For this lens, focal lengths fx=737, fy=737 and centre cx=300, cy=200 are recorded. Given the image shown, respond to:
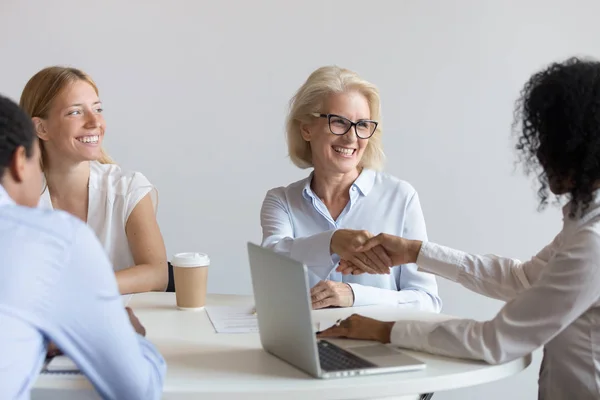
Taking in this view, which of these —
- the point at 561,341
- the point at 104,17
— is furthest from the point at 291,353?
the point at 104,17

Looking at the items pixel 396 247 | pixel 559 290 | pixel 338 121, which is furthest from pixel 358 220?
pixel 559 290

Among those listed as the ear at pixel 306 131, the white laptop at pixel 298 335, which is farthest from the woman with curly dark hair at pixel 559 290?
the ear at pixel 306 131

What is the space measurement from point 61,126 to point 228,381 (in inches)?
56.7

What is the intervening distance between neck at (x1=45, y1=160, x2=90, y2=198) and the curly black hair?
5.22ft

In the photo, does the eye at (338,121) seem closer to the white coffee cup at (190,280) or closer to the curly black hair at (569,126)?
the white coffee cup at (190,280)

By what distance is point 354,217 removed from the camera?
8.03 ft

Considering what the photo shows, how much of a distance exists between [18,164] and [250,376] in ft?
1.92

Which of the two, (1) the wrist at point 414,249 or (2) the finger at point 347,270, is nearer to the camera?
(1) the wrist at point 414,249

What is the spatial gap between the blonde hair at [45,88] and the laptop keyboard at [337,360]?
58.4 inches

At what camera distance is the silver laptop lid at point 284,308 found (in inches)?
53.7

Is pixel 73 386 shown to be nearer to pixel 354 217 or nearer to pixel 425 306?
pixel 425 306

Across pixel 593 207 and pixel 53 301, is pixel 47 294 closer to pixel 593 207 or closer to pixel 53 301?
pixel 53 301

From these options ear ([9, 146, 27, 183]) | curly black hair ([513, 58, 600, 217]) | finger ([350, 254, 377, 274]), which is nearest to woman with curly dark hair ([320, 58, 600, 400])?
curly black hair ([513, 58, 600, 217])

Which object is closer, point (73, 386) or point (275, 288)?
point (73, 386)
